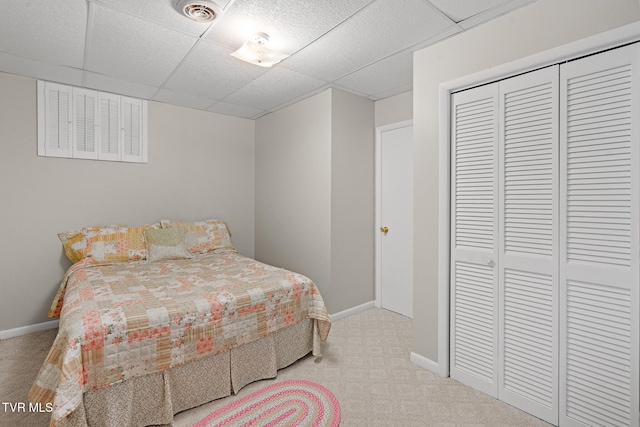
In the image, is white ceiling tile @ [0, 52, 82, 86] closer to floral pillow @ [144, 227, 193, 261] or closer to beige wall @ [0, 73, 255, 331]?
beige wall @ [0, 73, 255, 331]

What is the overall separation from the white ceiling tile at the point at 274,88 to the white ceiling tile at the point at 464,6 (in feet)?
4.49

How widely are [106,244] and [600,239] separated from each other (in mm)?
3804

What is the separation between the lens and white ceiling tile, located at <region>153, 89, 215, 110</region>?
3.33 m

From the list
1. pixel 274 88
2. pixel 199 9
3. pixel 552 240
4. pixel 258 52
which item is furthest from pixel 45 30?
pixel 552 240

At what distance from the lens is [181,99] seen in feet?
11.6

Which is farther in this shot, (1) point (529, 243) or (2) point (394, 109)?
(2) point (394, 109)

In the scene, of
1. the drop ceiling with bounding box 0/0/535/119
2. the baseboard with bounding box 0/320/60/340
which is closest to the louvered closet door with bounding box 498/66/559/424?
the drop ceiling with bounding box 0/0/535/119

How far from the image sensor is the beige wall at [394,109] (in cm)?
333

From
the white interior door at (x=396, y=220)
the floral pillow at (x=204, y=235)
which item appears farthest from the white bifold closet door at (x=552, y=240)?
the floral pillow at (x=204, y=235)

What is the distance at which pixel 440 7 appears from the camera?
6.11ft

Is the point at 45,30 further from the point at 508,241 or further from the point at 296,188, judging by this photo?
the point at 508,241

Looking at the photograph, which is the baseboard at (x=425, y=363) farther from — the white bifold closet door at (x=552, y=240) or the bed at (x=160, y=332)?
the bed at (x=160, y=332)

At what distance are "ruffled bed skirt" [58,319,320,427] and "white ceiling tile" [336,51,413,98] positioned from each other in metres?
2.27

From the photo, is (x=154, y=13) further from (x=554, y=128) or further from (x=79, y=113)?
(x=554, y=128)
